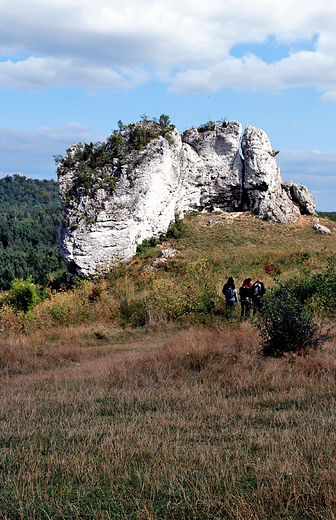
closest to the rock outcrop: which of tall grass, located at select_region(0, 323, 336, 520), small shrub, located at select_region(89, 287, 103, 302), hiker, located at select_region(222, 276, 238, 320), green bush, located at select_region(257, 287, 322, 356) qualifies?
small shrub, located at select_region(89, 287, 103, 302)

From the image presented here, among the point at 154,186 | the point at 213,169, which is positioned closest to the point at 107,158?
the point at 154,186

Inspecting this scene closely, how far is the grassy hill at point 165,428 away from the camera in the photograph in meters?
2.76

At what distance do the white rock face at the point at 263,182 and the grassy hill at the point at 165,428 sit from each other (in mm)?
23222

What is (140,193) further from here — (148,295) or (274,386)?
(274,386)

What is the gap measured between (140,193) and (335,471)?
85.3 ft

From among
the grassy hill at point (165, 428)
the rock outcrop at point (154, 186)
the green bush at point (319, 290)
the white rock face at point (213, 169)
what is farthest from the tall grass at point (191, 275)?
the white rock face at point (213, 169)

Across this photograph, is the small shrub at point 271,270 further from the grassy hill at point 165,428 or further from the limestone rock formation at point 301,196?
the limestone rock formation at point 301,196

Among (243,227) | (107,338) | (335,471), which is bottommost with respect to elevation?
(107,338)

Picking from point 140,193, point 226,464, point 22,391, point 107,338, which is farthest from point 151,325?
point 140,193

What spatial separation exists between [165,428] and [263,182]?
32.1 meters

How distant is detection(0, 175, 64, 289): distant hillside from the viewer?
62.3 meters

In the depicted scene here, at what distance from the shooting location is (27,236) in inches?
3706

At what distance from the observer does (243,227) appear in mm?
31188

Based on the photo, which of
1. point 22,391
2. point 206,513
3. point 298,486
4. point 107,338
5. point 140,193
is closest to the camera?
point 206,513
